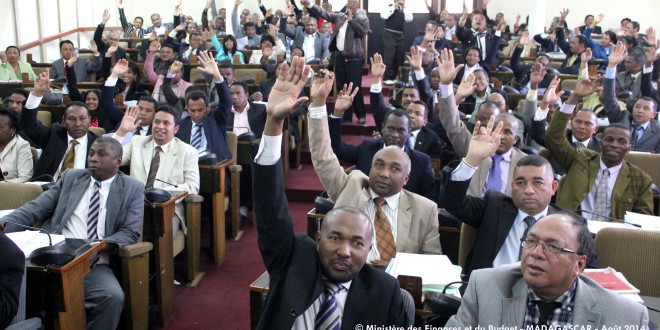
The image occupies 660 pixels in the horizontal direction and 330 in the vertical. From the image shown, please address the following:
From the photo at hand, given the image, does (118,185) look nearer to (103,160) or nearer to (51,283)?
(103,160)

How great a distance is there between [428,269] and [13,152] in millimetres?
3103

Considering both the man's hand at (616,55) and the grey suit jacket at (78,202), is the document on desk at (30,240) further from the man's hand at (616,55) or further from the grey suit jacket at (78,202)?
the man's hand at (616,55)

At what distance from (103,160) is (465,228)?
5.76 feet

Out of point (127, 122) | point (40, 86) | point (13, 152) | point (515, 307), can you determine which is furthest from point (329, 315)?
point (40, 86)

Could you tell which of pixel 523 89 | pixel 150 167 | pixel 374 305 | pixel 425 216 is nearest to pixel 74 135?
pixel 150 167

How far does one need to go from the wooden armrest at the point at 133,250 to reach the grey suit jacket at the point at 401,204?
89 centimetres

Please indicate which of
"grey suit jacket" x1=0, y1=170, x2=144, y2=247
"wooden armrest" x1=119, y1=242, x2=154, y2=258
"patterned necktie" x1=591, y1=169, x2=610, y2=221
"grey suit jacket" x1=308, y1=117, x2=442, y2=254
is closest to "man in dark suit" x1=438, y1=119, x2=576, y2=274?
"grey suit jacket" x1=308, y1=117, x2=442, y2=254

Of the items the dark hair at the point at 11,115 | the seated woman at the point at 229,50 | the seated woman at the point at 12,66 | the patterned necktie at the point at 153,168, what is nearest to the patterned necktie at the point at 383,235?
the patterned necktie at the point at 153,168

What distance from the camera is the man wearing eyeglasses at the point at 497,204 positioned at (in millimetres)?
2492

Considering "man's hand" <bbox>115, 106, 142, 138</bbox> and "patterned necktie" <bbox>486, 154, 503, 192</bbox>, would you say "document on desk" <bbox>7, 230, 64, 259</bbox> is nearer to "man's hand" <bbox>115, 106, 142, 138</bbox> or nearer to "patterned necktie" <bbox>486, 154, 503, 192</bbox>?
"man's hand" <bbox>115, 106, 142, 138</bbox>

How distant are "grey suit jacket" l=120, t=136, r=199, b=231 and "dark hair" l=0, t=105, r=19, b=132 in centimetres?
85

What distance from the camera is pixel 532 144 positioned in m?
4.82

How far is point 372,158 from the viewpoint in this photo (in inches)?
150

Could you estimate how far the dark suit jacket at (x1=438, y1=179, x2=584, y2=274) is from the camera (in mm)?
2633
